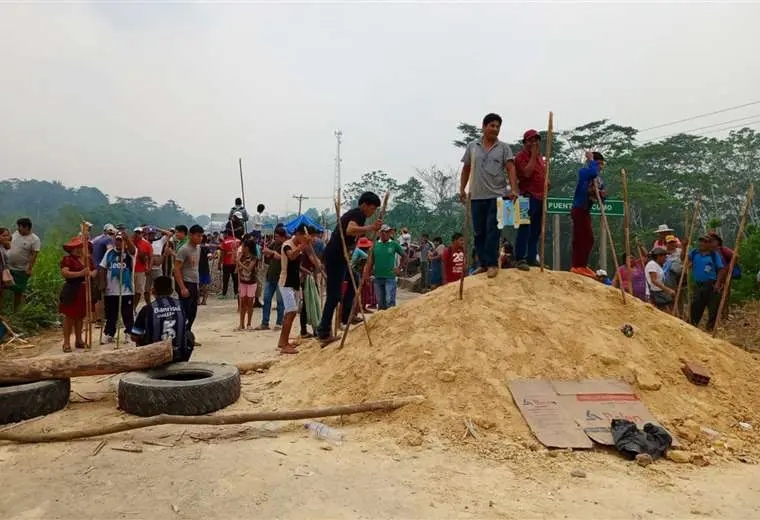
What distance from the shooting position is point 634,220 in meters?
28.8

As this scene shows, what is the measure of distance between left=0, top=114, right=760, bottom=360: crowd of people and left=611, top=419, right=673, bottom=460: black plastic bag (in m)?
2.05

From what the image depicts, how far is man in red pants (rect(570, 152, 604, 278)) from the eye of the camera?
6.66 m

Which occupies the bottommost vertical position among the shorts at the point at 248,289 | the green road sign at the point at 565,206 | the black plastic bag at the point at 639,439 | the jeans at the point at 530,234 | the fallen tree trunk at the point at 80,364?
the black plastic bag at the point at 639,439

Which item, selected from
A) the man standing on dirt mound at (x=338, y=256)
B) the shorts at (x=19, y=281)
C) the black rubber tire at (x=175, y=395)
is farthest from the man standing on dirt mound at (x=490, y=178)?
the shorts at (x=19, y=281)

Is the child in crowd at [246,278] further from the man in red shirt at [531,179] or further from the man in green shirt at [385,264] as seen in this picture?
the man in red shirt at [531,179]

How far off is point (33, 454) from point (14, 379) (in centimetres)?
132

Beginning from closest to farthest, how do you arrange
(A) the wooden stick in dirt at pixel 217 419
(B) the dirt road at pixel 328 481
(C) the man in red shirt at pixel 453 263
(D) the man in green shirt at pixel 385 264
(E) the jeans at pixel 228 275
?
(B) the dirt road at pixel 328 481, (A) the wooden stick in dirt at pixel 217 419, (C) the man in red shirt at pixel 453 263, (D) the man in green shirt at pixel 385 264, (E) the jeans at pixel 228 275

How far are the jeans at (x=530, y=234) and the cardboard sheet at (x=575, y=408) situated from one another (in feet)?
7.02

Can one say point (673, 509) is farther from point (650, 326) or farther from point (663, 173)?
point (663, 173)

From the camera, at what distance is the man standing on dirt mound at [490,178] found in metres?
6.04

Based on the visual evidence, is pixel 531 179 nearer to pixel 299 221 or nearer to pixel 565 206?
pixel 565 206

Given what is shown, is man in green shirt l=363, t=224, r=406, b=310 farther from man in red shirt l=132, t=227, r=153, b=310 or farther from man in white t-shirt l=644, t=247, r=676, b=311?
man in white t-shirt l=644, t=247, r=676, b=311

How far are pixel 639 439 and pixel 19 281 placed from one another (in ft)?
34.2

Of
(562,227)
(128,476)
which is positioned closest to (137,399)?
(128,476)
